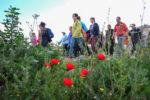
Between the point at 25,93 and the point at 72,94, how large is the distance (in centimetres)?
52

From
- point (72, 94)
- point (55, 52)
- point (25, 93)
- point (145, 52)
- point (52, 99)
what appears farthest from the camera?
point (55, 52)

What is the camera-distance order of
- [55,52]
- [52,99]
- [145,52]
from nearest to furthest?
1. [52,99]
2. [145,52]
3. [55,52]

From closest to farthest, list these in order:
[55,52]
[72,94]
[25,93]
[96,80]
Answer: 1. [25,93]
2. [72,94]
3. [96,80]
4. [55,52]

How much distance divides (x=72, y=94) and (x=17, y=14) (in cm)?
185

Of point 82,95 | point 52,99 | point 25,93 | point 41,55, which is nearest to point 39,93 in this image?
point 25,93

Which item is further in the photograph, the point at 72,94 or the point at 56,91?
the point at 72,94

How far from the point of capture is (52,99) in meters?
1.41

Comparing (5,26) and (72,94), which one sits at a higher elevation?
(5,26)

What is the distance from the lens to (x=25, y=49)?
3.18 metres

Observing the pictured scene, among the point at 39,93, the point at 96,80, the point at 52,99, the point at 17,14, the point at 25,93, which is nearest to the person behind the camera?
the point at 52,99

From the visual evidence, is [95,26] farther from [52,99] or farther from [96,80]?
Answer: [52,99]

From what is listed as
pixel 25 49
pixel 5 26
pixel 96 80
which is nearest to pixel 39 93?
pixel 96 80

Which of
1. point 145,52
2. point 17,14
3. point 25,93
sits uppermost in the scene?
point 17,14

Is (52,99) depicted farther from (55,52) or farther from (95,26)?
(95,26)
